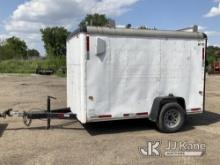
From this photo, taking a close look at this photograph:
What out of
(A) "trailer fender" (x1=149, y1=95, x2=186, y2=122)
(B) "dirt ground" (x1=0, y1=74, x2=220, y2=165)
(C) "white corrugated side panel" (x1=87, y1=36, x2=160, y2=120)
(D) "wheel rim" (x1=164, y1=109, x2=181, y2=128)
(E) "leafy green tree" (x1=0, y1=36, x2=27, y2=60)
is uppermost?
(E) "leafy green tree" (x1=0, y1=36, x2=27, y2=60)

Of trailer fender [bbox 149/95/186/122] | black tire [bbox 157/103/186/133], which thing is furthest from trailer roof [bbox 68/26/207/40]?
black tire [bbox 157/103/186/133]

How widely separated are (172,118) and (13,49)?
8567cm

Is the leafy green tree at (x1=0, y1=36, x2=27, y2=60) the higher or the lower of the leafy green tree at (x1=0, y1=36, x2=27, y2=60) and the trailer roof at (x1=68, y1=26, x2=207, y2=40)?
the higher

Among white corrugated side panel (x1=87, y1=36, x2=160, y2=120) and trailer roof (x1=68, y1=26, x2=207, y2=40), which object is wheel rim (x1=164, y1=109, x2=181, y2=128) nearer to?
white corrugated side panel (x1=87, y1=36, x2=160, y2=120)

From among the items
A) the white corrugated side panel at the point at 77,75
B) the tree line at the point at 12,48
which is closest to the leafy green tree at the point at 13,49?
the tree line at the point at 12,48

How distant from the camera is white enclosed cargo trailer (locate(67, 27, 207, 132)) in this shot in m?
8.45

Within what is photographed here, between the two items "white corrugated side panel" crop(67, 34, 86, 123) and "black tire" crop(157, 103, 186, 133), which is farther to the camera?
"black tire" crop(157, 103, 186, 133)

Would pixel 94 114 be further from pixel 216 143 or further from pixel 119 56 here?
pixel 216 143

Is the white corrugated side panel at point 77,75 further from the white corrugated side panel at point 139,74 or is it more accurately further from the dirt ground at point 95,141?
the dirt ground at point 95,141

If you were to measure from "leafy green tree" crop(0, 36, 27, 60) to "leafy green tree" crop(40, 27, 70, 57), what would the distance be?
29.0 feet

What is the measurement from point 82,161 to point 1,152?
1805 millimetres

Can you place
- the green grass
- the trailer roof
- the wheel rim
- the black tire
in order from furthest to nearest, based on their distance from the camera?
the green grass, the wheel rim, the black tire, the trailer roof

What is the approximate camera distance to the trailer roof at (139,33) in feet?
27.5

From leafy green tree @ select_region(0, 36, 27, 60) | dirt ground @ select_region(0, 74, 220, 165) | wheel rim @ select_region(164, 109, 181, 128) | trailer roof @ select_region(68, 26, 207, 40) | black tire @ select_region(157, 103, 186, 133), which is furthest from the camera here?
leafy green tree @ select_region(0, 36, 27, 60)
